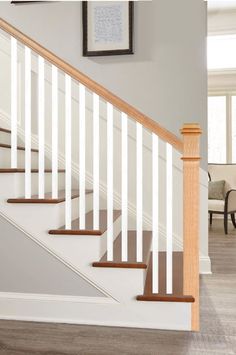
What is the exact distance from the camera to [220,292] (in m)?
3.06

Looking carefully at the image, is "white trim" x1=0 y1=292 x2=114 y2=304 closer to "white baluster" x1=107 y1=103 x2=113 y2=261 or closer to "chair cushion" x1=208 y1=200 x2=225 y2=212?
"white baluster" x1=107 y1=103 x2=113 y2=261

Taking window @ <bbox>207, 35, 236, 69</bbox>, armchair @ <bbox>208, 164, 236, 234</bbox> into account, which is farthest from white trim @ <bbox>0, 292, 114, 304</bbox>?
window @ <bbox>207, 35, 236, 69</bbox>

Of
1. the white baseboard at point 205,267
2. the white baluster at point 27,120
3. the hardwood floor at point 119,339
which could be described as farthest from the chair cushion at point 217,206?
the white baluster at point 27,120

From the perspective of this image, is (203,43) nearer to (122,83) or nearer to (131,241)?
(122,83)

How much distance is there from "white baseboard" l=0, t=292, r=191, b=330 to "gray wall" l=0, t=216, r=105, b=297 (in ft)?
0.15

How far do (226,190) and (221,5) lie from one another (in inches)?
110

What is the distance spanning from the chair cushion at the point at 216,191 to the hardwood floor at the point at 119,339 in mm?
3512

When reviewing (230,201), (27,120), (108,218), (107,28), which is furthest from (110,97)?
(230,201)

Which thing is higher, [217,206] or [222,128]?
[222,128]

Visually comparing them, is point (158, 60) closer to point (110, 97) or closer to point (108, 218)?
point (110, 97)

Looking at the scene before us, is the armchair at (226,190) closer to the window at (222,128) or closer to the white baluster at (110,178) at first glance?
the window at (222,128)

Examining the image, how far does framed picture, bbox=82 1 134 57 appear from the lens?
3.73 metres

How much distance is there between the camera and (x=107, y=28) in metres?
3.79

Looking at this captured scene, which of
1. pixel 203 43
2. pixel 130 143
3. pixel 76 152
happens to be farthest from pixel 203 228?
pixel 203 43
